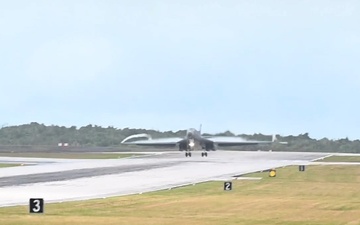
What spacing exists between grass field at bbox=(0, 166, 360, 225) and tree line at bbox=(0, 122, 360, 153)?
9780 centimetres

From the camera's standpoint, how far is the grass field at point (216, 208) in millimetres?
25422

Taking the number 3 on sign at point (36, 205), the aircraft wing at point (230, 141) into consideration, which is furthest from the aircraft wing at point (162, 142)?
the number 3 on sign at point (36, 205)

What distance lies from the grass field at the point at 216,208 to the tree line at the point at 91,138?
97796mm

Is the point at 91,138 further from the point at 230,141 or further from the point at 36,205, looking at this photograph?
the point at 36,205

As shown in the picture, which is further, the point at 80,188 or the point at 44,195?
the point at 80,188

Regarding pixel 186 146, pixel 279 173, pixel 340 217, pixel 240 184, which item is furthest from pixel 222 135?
pixel 340 217

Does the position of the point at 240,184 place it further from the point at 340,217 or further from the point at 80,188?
the point at 340,217

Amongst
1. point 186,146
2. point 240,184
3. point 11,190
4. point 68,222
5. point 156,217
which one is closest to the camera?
point 68,222

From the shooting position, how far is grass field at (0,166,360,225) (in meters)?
25.4

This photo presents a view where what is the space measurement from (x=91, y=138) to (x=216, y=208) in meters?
146

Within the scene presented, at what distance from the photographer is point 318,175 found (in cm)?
5562

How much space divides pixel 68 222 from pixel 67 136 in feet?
482

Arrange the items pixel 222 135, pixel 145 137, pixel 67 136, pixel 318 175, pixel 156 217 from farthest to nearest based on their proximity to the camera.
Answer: pixel 67 136
pixel 145 137
pixel 222 135
pixel 318 175
pixel 156 217

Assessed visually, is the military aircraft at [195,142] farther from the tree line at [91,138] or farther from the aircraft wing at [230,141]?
the tree line at [91,138]
